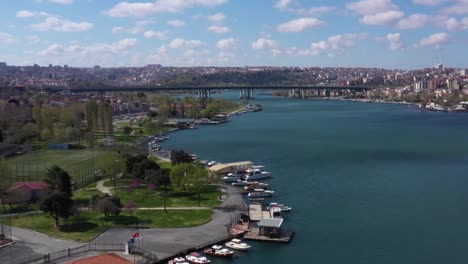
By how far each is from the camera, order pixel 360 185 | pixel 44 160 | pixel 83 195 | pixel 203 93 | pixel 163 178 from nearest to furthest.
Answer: pixel 83 195
pixel 163 178
pixel 360 185
pixel 44 160
pixel 203 93

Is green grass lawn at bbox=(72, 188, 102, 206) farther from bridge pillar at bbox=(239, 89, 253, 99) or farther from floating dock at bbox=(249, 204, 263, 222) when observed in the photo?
bridge pillar at bbox=(239, 89, 253, 99)

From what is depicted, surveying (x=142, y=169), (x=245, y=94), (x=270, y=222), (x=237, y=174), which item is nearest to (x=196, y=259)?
(x=270, y=222)

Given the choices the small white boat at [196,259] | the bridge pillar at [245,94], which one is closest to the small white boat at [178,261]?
the small white boat at [196,259]

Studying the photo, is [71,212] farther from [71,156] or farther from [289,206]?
[71,156]

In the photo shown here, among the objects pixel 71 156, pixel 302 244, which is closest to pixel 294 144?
pixel 71 156

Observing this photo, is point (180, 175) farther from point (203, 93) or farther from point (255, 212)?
point (203, 93)

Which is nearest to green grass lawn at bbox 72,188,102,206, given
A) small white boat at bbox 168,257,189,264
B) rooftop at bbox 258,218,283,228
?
small white boat at bbox 168,257,189,264

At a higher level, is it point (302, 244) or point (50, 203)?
point (50, 203)
